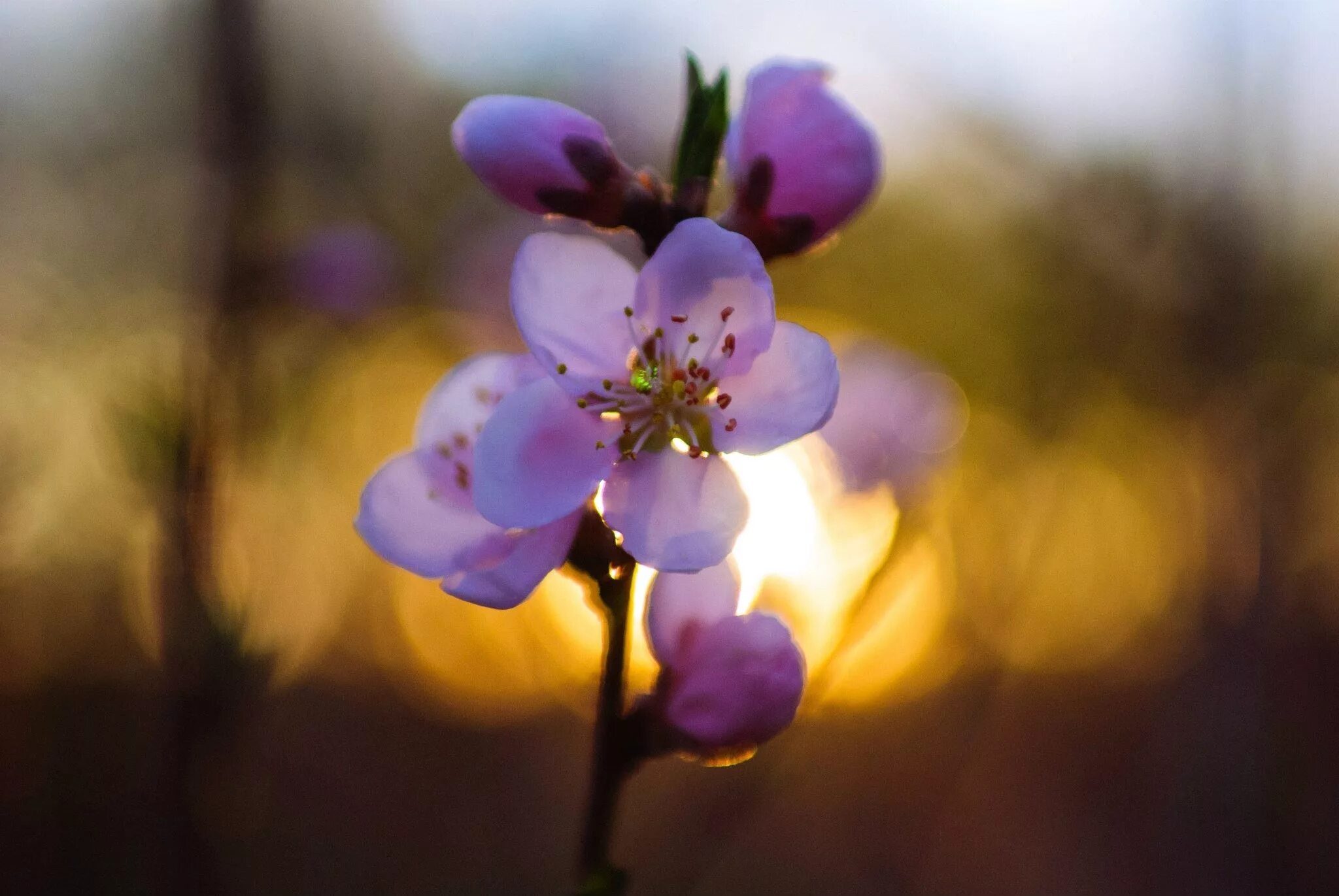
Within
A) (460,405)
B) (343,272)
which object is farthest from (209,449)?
(343,272)

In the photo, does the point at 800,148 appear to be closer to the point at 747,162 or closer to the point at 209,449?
the point at 747,162

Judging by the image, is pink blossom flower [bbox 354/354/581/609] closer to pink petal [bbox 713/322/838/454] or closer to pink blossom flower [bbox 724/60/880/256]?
pink petal [bbox 713/322/838/454]

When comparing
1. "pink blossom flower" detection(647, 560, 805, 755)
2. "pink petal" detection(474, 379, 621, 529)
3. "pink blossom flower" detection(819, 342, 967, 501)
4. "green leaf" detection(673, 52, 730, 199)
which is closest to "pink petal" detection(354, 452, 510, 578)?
"pink petal" detection(474, 379, 621, 529)

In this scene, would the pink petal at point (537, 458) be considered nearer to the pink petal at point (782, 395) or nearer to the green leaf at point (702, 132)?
the pink petal at point (782, 395)

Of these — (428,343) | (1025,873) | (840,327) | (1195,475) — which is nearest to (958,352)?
(840,327)

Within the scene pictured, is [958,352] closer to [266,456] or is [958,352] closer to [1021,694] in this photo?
[1021,694]
